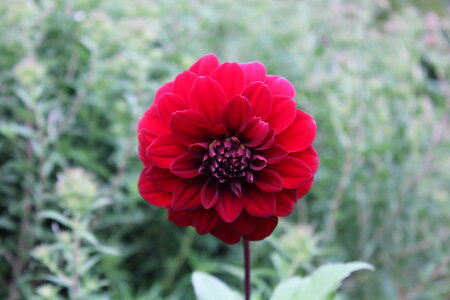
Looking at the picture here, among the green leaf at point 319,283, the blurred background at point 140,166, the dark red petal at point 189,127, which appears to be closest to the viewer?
the dark red petal at point 189,127

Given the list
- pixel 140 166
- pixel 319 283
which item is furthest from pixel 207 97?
pixel 140 166

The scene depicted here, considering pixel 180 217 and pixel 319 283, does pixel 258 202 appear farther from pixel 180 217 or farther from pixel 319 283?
pixel 319 283

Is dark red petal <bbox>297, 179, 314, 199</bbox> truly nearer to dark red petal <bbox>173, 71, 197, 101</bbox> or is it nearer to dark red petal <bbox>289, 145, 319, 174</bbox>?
dark red petal <bbox>289, 145, 319, 174</bbox>

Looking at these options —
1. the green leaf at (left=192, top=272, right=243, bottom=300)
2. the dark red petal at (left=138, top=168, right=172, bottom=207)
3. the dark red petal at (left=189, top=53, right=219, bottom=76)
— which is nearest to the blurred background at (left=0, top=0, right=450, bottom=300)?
the green leaf at (left=192, top=272, right=243, bottom=300)

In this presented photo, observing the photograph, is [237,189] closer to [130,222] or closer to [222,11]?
[130,222]

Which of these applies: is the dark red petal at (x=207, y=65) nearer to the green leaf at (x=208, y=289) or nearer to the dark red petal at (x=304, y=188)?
the dark red petal at (x=304, y=188)

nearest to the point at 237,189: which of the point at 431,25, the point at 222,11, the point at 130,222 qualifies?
the point at 130,222

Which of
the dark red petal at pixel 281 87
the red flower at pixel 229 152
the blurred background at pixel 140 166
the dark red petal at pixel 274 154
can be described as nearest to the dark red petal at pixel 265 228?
the red flower at pixel 229 152
